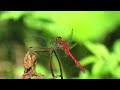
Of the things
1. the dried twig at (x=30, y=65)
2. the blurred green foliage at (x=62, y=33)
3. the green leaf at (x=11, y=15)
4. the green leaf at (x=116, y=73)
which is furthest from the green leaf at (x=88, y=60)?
the dried twig at (x=30, y=65)

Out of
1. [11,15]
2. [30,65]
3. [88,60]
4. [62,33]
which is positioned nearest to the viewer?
[30,65]

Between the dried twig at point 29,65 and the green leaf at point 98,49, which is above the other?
the green leaf at point 98,49

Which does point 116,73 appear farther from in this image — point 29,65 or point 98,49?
point 29,65

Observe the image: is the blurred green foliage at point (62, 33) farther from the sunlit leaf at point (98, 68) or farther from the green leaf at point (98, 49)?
the sunlit leaf at point (98, 68)

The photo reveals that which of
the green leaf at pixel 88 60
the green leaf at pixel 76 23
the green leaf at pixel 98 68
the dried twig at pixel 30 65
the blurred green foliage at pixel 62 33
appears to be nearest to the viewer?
the dried twig at pixel 30 65

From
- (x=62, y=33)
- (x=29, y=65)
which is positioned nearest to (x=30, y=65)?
(x=29, y=65)

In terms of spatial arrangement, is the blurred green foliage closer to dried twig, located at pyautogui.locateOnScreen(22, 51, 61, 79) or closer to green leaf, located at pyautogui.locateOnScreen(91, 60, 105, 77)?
green leaf, located at pyautogui.locateOnScreen(91, 60, 105, 77)

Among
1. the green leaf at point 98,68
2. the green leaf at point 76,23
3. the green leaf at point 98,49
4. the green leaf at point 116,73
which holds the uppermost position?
the green leaf at point 76,23

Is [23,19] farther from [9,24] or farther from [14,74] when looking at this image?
[14,74]

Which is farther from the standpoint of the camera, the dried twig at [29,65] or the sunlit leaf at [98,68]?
the sunlit leaf at [98,68]
